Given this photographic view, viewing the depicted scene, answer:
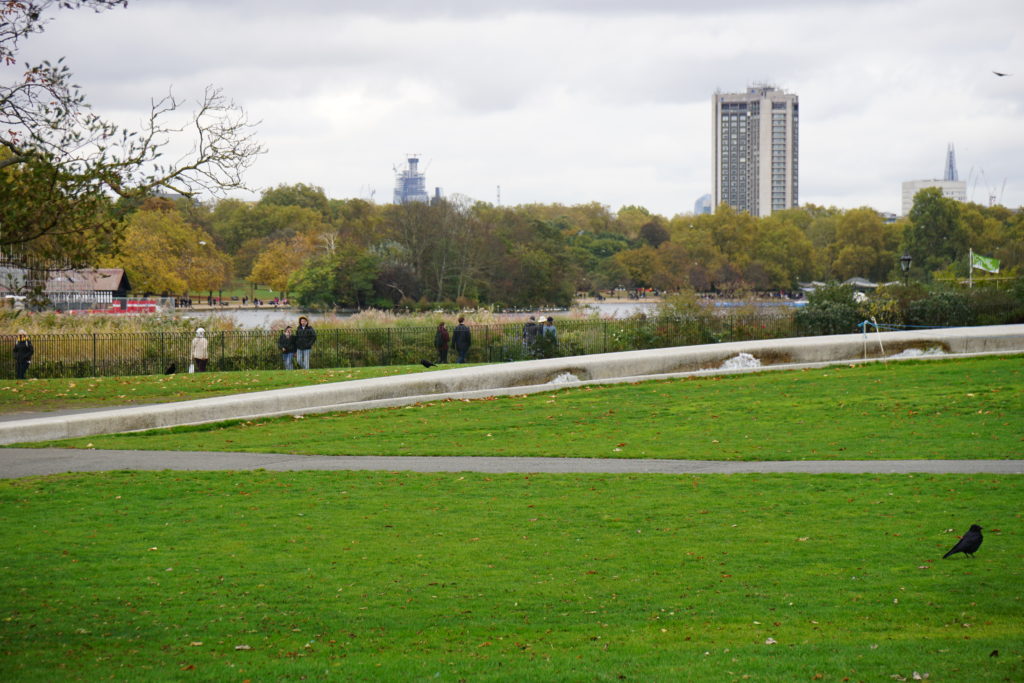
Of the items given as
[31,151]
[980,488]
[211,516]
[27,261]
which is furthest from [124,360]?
[980,488]

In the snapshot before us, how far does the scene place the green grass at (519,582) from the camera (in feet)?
19.9

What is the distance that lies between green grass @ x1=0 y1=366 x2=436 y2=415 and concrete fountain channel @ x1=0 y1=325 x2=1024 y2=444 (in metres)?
2.02

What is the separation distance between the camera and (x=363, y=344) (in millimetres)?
31781

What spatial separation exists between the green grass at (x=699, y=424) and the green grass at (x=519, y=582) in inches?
107

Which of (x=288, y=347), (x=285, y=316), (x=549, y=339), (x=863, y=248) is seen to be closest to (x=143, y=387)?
(x=288, y=347)

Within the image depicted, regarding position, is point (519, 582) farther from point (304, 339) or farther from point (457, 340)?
point (457, 340)


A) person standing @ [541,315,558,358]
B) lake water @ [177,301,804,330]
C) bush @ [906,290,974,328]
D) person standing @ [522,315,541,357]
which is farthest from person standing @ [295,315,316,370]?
bush @ [906,290,974,328]

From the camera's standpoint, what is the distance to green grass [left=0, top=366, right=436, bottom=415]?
2027 centimetres

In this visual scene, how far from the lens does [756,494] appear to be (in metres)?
11.0

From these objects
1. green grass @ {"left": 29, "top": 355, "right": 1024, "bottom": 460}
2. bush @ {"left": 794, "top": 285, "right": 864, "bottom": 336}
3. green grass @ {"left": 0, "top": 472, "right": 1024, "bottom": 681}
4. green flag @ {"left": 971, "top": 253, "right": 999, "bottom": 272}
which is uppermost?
green flag @ {"left": 971, "top": 253, "right": 999, "bottom": 272}

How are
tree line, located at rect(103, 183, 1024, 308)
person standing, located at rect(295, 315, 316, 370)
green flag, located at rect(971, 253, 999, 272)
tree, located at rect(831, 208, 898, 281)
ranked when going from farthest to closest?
tree, located at rect(831, 208, 898, 281) → tree line, located at rect(103, 183, 1024, 308) → green flag, located at rect(971, 253, 999, 272) → person standing, located at rect(295, 315, 316, 370)

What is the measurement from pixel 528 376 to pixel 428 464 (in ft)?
26.8

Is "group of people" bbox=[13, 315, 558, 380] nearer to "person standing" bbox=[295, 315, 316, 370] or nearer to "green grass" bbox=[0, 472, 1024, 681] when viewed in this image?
"person standing" bbox=[295, 315, 316, 370]

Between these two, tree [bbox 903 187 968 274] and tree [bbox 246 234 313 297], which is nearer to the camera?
tree [bbox 246 234 313 297]
